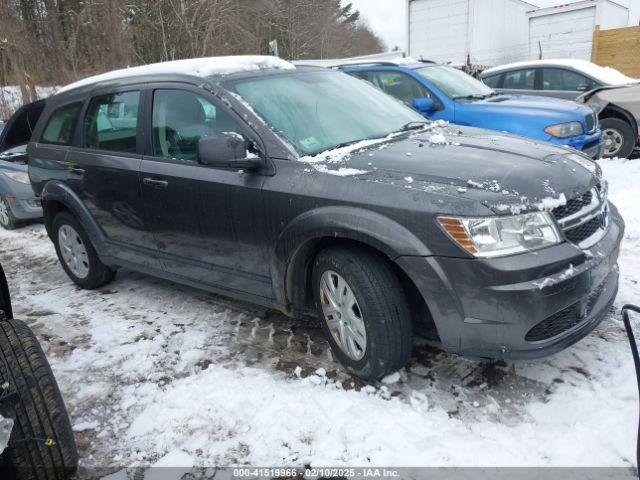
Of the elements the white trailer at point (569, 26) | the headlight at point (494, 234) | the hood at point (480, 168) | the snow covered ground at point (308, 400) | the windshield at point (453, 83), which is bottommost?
the snow covered ground at point (308, 400)

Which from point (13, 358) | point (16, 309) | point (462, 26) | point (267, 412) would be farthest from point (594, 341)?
point (462, 26)

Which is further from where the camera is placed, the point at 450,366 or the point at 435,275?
the point at 450,366

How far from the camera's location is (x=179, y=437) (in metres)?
2.77

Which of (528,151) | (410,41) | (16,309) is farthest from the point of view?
(410,41)

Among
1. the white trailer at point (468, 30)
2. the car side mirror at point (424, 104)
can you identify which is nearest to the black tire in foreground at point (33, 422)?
the car side mirror at point (424, 104)

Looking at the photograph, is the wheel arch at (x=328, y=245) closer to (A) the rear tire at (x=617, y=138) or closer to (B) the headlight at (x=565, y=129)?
(B) the headlight at (x=565, y=129)

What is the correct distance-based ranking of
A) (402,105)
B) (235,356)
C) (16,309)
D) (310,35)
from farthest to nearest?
(310,35) < (16,309) < (402,105) < (235,356)

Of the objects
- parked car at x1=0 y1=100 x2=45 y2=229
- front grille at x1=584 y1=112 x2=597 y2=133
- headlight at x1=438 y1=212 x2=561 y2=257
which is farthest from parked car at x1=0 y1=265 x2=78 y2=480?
front grille at x1=584 y1=112 x2=597 y2=133

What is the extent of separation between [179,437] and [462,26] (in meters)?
16.3

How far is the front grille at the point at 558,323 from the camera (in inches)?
100

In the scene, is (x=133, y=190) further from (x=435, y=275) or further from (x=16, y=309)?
(x=435, y=275)

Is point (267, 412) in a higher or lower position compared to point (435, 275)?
lower

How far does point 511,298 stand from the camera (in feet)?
8.02

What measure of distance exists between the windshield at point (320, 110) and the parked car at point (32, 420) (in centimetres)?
176
